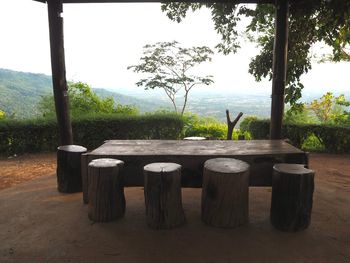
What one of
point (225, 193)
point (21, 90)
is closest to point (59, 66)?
point (225, 193)

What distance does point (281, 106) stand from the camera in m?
5.49

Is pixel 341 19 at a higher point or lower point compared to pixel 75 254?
higher

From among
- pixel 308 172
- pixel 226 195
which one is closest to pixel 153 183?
pixel 226 195

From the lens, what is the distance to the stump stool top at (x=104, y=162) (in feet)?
10.1

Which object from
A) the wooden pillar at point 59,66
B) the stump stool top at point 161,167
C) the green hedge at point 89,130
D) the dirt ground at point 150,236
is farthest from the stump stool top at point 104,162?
the green hedge at point 89,130

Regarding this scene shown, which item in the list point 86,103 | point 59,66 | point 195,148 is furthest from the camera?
point 86,103

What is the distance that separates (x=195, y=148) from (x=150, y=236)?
4.14ft

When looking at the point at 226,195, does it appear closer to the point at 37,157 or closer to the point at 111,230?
the point at 111,230

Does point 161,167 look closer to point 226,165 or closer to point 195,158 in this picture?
point 195,158

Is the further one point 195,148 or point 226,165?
point 195,148

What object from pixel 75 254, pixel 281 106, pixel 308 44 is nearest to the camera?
pixel 75 254

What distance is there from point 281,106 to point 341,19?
1.87 metres

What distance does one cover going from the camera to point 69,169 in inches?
165

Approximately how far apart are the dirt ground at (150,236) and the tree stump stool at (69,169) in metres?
0.15
